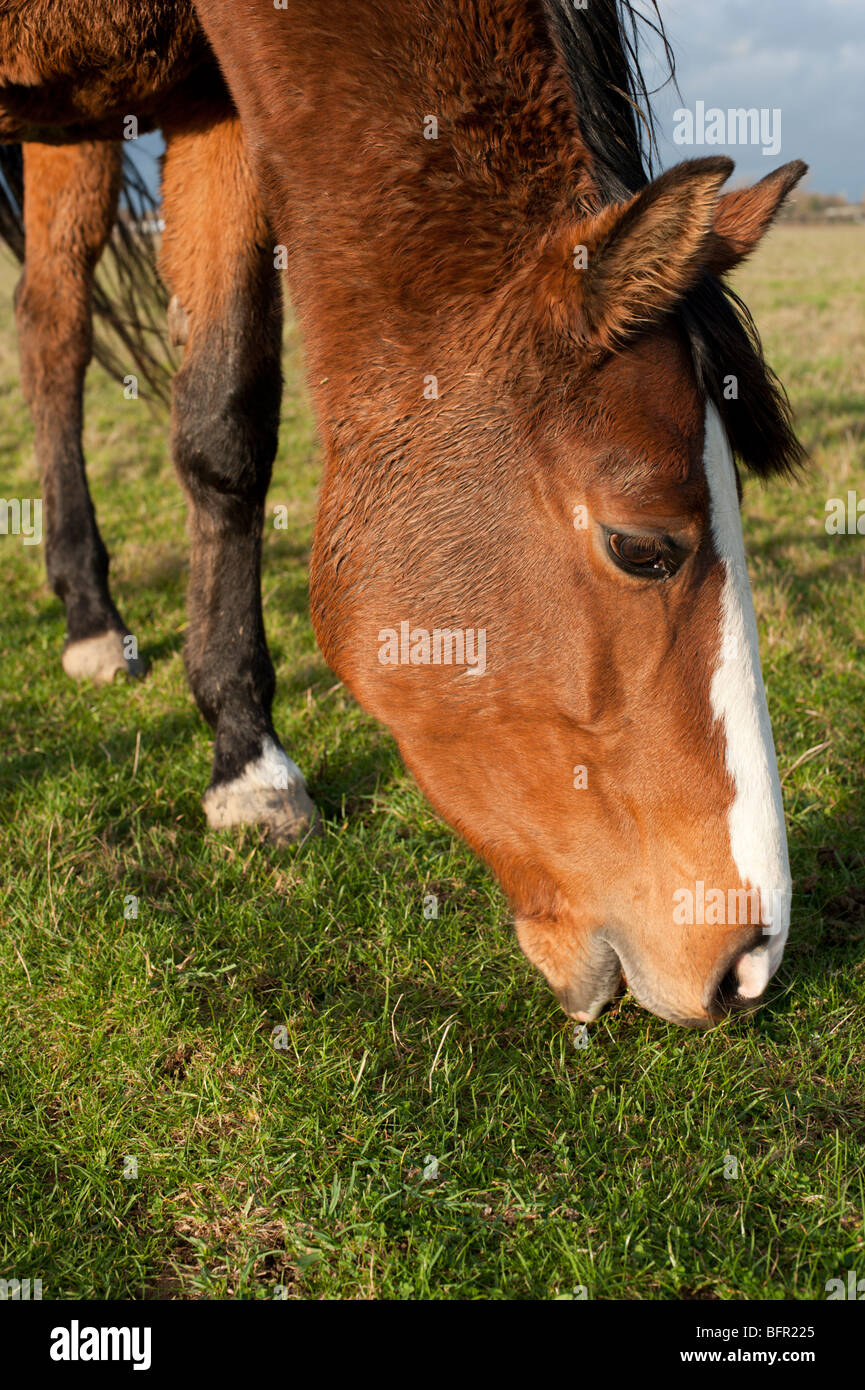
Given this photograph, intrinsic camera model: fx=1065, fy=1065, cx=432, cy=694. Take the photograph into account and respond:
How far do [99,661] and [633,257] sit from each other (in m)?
3.20

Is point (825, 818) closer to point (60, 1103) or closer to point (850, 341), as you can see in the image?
point (60, 1103)

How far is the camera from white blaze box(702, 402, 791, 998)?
2.19m

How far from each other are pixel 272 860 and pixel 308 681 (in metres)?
1.34

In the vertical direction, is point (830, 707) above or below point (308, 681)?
below

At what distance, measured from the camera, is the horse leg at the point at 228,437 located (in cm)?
350

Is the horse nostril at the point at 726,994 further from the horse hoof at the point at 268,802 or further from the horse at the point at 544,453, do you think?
the horse hoof at the point at 268,802

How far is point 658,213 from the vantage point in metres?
1.98

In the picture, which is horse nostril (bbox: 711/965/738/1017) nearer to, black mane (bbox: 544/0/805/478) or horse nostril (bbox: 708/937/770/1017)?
horse nostril (bbox: 708/937/770/1017)

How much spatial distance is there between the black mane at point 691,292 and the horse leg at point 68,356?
2847mm

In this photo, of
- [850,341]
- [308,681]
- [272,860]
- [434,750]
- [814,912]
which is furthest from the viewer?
[850,341]

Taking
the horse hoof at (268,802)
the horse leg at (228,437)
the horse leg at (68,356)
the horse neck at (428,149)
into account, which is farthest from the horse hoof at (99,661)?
the horse neck at (428,149)

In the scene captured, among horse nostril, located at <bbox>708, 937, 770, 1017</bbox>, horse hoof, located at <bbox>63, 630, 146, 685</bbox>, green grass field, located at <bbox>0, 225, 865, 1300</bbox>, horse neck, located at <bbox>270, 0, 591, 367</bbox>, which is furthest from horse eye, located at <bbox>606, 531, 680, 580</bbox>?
horse hoof, located at <bbox>63, 630, 146, 685</bbox>

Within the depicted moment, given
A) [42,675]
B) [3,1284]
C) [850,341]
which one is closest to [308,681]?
[42,675]
